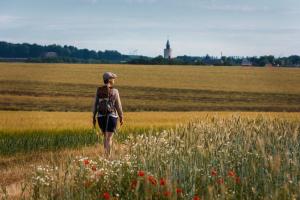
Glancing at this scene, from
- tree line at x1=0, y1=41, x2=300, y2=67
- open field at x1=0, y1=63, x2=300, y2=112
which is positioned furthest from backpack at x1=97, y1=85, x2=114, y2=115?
tree line at x1=0, y1=41, x2=300, y2=67

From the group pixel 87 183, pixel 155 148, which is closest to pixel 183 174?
pixel 155 148

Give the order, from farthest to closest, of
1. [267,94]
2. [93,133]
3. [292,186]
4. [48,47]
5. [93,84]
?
1. [48,47]
2. [93,84]
3. [267,94]
4. [93,133]
5. [292,186]

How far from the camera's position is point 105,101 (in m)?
13.5

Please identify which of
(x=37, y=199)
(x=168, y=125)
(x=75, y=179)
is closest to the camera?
(x=37, y=199)

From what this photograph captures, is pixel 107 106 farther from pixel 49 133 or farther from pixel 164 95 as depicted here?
pixel 164 95

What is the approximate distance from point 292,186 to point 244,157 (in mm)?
1992

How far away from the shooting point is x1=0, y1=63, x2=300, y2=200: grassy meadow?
754cm

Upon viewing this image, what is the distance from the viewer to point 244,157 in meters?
9.12

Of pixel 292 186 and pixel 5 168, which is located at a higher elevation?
pixel 292 186

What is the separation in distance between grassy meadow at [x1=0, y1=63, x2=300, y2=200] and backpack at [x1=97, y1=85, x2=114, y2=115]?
1.09 meters

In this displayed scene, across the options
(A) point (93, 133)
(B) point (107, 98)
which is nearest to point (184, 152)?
(B) point (107, 98)

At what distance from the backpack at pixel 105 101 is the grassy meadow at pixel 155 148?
3.57 ft

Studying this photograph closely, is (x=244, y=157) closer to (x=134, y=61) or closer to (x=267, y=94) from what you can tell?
(x=267, y=94)

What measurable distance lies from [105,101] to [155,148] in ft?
14.9
